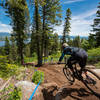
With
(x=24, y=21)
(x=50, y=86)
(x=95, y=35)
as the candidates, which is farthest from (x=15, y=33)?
(x=95, y=35)

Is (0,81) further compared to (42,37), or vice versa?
(42,37)

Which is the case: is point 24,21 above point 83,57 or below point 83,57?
above

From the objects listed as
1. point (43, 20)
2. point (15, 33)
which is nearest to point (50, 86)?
point (43, 20)

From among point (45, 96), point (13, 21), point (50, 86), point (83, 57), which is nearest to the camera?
point (83, 57)

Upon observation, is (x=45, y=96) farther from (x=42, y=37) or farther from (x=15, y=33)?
(x=15, y=33)

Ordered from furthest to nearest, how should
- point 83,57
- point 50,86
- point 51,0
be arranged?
point 51,0, point 50,86, point 83,57

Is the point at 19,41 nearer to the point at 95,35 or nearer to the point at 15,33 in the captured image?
the point at 15,33

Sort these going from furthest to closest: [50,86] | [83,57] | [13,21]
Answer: [13,21], [50,86], [83,57]

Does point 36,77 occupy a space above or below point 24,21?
below

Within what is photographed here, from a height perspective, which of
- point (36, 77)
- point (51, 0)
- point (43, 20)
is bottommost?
point (36, 77)

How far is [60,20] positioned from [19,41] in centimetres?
897

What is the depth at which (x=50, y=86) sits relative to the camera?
484 cm

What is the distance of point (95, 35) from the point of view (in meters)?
16.8

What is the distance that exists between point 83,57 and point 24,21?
1414 centimetres
